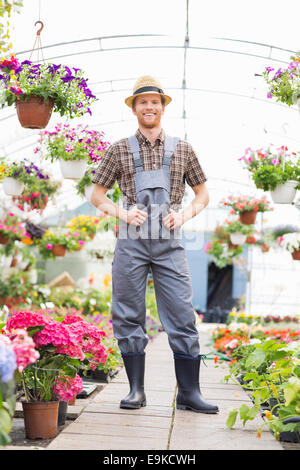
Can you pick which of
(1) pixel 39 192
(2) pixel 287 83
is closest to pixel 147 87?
(2) pixel 287 83

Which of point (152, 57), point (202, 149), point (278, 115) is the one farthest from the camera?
point (202, 149)

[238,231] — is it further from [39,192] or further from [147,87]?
[147,87]

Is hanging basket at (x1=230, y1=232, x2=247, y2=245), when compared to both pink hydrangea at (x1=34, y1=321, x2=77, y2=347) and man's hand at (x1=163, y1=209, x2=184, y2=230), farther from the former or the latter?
pink hydrangea at (x1=34, y1=321, x2=77, y2=347)

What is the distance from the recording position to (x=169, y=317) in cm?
253

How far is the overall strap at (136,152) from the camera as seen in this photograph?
2.57 meters

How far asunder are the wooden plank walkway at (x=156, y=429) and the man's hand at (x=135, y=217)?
81 cm

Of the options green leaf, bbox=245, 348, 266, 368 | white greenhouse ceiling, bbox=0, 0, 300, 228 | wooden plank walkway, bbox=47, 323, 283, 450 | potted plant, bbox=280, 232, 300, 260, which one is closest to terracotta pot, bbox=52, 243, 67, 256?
white greenhouse ceiling, bbox=0, 0, 300, 228

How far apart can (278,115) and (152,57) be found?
2.17m

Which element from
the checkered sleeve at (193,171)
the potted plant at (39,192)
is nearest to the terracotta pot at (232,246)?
the potted plant at (39,192)

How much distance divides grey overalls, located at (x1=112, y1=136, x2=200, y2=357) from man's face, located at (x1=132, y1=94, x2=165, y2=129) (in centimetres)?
24

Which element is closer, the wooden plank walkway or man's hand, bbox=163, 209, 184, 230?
the wooden plank walkway

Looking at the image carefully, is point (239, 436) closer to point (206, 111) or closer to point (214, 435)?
point (214, 435)

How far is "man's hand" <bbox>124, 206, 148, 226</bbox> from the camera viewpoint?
245 centimetres
